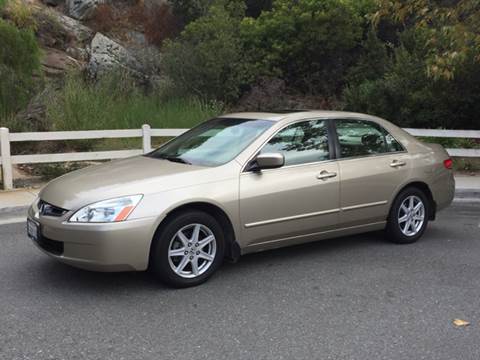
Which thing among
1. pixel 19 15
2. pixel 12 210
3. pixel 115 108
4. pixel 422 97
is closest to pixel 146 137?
pixel 12 210

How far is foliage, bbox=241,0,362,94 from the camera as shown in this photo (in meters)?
20.5

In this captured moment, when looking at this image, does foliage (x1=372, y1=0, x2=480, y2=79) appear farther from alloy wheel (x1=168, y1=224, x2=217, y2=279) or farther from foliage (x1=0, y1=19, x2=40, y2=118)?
foliage (x1=0, y1=19, x2=40, y2=118)

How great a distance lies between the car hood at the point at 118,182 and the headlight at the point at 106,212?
53 millimetres

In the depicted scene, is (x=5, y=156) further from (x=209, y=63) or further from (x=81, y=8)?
(x=81, y=8)

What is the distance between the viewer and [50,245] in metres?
4.80

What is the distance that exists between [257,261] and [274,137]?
1.29 meters

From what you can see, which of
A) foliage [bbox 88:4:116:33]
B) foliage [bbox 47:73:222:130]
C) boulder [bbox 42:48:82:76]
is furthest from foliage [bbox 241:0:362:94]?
foliage [bbox 88:4:116:33]

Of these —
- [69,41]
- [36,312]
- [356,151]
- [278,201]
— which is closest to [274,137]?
[278,201]

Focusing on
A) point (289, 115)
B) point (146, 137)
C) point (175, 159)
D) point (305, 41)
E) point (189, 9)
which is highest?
point (189, 9)

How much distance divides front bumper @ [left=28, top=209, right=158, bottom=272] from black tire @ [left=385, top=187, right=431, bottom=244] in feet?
9.54

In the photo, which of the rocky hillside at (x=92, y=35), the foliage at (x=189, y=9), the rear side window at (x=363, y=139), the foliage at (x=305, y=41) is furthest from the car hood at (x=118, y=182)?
the foliage at (x=189, y=9)

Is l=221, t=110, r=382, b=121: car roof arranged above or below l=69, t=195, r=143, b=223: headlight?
above

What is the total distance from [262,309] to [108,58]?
18.2 m

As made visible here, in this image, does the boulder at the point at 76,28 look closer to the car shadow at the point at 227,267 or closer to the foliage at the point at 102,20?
the foliage at the point at 102,20
